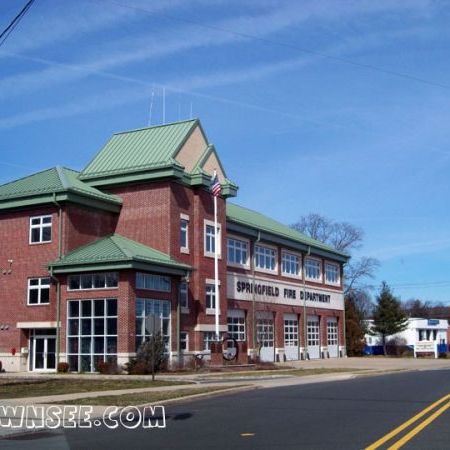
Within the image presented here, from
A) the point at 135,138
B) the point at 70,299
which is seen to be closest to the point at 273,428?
the point at 70,299

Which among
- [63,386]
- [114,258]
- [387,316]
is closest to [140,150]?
[114,258]

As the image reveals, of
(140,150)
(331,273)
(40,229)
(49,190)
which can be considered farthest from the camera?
(331,273)

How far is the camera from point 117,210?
40.1 m

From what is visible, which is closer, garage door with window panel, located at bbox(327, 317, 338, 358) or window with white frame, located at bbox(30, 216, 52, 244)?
window with white frame, located at bbox(30, 216, 52, 244)

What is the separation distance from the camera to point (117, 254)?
34875mm

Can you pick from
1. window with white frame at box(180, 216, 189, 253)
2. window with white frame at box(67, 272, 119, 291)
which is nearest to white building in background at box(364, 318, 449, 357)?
window with white frame at box(180, 216, 189, 253)

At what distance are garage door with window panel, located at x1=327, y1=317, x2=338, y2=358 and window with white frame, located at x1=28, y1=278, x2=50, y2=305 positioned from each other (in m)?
31.5

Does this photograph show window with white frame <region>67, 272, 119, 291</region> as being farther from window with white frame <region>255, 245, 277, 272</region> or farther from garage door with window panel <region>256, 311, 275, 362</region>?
window with white frame <region>255, 245, 277, 272</region>

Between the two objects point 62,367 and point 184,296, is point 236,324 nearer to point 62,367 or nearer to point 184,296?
point 184,296

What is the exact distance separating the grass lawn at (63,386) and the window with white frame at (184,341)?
11.6m

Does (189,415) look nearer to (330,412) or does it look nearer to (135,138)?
(330,412)

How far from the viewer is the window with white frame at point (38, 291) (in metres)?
36.8

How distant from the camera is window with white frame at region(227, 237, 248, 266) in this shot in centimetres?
4734

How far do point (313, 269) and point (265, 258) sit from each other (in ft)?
32.8
